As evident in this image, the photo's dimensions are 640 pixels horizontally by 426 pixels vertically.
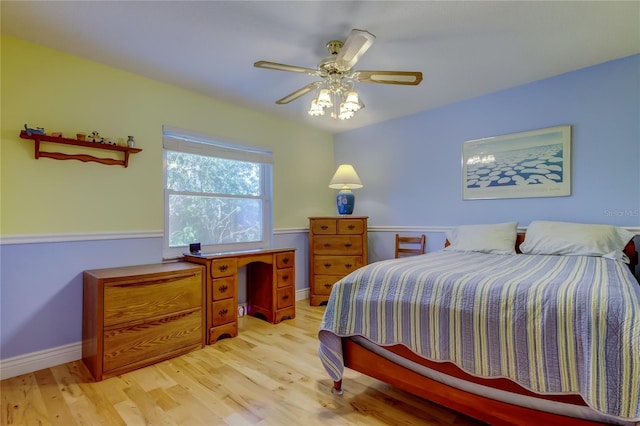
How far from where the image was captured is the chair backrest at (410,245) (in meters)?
3.64

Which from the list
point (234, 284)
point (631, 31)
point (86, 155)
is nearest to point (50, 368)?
point (234, 284)

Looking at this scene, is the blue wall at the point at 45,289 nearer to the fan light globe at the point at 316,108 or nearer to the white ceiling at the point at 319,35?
the white ceiling at the point at 319,35

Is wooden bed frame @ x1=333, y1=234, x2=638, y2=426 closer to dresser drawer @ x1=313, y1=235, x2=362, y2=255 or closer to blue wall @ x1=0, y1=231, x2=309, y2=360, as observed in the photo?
dresser drawer @ x1=313, y1=235, x2=362, y2=255

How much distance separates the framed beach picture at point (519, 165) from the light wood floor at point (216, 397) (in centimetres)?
224

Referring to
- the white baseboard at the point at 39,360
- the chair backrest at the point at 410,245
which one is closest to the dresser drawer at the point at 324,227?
the chair backrest at the point at 410,245

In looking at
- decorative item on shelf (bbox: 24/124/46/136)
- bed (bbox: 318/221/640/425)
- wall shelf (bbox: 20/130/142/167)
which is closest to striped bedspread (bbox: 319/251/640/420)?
bed (bbox: 318/221/640/425)

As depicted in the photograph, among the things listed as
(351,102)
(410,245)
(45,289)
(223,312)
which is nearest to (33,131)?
(45,289)

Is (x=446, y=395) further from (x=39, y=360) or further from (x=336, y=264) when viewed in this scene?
(x=39, y=360)

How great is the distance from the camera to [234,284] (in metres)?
2.81

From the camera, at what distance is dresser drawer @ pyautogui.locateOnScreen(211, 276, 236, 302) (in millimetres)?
2666

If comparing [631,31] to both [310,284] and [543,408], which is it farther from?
[310,284]

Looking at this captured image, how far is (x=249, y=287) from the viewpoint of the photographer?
3459 mm

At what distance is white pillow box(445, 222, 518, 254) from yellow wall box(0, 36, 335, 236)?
259cm

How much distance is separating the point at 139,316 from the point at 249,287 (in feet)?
4.44
